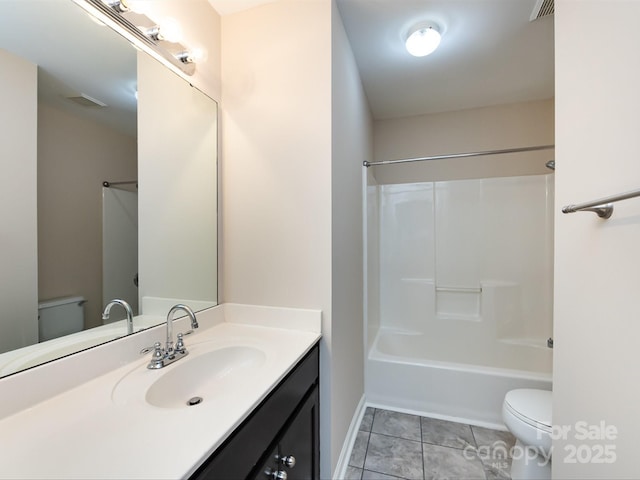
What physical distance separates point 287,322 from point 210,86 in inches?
50.0

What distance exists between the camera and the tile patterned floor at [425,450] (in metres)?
1.44

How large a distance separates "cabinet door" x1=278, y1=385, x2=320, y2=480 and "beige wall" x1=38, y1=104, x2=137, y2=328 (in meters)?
0.76

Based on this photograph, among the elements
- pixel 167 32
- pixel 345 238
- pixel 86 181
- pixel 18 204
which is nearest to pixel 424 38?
pixel 345 238

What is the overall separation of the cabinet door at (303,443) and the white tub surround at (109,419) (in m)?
0.24

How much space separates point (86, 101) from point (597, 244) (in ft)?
5.59

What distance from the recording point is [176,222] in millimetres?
1238

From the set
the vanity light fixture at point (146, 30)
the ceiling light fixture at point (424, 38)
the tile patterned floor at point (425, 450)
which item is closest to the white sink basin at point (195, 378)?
the tile patterned floor at point (425, 450)

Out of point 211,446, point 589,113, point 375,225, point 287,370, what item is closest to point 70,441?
point 211,446

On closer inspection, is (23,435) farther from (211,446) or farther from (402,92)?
(402,92)

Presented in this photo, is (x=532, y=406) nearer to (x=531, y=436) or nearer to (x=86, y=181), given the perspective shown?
(x=531, y=436)

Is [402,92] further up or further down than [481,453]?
further up

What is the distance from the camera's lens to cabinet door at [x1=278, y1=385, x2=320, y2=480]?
2.95 feet

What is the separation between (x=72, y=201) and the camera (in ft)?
2.76

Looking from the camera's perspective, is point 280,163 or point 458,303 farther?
point 458,303
